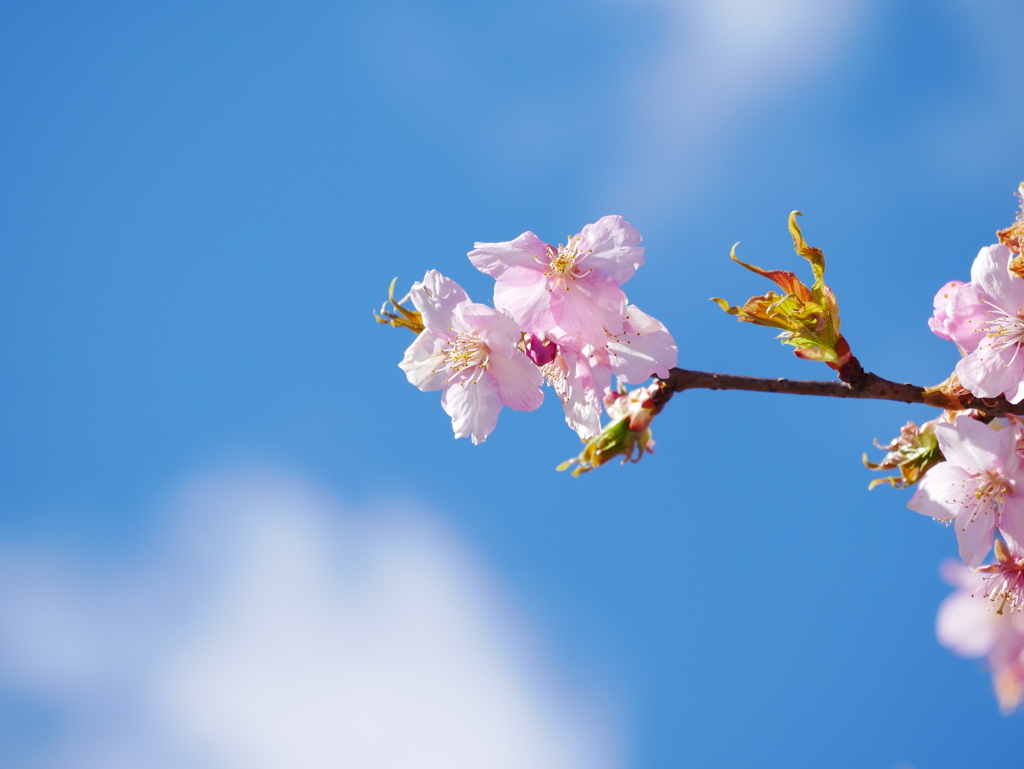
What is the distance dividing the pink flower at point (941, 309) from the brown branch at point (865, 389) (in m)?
0.14

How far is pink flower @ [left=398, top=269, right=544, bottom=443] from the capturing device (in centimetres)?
164

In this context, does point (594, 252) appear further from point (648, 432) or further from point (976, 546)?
point (976, 546)

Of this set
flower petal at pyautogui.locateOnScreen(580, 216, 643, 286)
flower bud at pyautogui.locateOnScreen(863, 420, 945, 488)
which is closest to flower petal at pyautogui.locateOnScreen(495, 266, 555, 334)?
flower petal at pyautogui.locateOnScreen(580, 216, 643, 286)

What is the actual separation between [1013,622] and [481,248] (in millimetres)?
2072

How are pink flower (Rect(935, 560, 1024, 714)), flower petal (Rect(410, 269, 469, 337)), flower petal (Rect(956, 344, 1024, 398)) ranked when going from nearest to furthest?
flower petal (Rect(956, 344, 1024, 398)), flower petal (Rect(410, 269, 469, 337)), pink flower (Rect(935, 560, 1024, 714))

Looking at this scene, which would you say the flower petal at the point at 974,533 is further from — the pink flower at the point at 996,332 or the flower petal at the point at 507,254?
the flower petal at the point at 507,254

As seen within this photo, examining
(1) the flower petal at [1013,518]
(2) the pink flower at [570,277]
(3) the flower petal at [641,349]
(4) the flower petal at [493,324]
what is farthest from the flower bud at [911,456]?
(4) the flower petal at [493,324]

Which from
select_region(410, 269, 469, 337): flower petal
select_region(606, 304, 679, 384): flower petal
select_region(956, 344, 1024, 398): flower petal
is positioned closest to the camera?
select_region(956, 344, 1024, 398): flower petal

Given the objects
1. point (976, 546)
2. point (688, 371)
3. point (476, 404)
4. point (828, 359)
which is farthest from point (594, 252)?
point (976, 546)

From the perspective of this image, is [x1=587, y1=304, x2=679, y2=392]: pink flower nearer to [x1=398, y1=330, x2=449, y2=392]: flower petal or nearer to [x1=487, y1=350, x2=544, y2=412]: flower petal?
[x1=487, y1=350, x2=544, y2=412]: flower petal

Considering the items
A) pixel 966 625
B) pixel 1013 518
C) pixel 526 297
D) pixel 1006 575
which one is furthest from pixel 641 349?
pixel 966 625

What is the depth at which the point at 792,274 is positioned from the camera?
1.51 meters

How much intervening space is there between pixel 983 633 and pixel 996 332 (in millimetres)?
1319

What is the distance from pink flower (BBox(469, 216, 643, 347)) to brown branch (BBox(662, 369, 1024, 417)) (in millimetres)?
216
